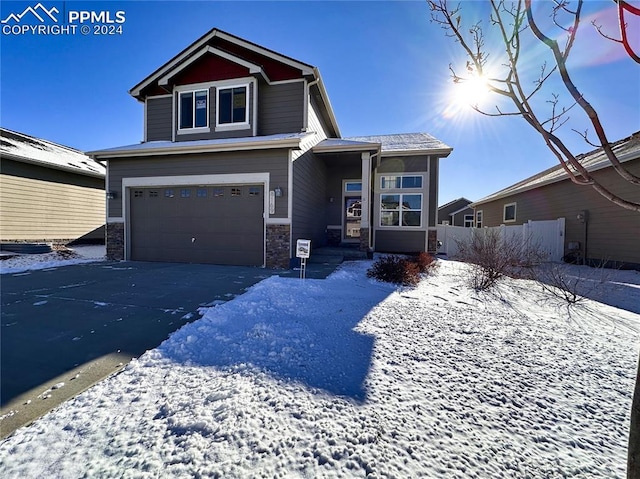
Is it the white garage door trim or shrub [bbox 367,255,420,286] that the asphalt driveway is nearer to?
shrub [bbox 367,255,420,286]

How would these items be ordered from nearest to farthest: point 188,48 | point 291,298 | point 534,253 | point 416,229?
point 291,298 → point 534,253 → point 188,48 → point 416,229

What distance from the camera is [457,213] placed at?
94.1ft

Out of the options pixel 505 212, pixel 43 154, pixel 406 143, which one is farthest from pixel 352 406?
pixel 505 212

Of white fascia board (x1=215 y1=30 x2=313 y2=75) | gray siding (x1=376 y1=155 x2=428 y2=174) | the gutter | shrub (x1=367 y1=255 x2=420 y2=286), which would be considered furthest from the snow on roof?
the gutter

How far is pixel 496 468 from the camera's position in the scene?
5.00 ft

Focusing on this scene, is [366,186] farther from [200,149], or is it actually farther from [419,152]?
[200,149]

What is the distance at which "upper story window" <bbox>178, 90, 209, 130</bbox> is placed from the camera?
947 cm

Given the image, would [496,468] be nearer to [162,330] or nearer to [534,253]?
[162,330]

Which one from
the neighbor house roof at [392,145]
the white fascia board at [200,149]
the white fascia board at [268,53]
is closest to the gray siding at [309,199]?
the white fascia board at [200,149]

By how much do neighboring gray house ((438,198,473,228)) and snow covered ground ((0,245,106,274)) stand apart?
29222 mm

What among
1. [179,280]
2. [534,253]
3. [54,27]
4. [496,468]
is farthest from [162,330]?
[534,253]

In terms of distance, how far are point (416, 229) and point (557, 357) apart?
28.2 feet

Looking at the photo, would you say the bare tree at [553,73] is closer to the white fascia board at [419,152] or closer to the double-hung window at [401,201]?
the white fascia board at [419,152]

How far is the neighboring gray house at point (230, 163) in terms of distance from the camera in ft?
25.8
